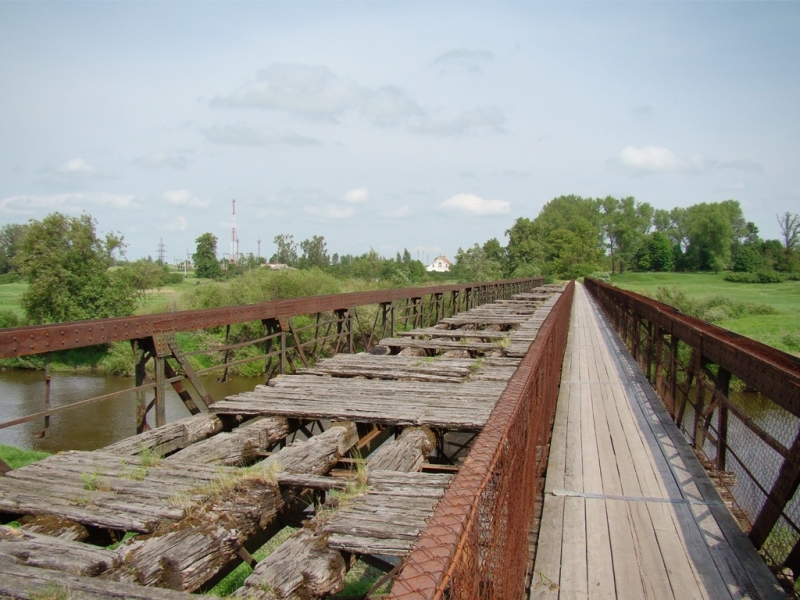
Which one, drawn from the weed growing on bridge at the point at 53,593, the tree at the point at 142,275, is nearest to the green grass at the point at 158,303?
the tree at the point at 142,275

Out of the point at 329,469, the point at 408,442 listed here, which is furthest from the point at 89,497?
the point at 408,442

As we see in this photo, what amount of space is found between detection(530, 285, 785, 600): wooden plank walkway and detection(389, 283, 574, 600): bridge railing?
1.54ft

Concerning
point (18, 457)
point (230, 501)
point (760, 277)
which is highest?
point (760, 277)

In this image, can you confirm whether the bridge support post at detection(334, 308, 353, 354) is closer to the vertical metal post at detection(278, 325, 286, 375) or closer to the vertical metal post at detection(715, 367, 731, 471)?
the vertical metal post at detection(278, 325, 286, 375)

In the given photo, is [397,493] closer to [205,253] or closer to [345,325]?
[345,325]

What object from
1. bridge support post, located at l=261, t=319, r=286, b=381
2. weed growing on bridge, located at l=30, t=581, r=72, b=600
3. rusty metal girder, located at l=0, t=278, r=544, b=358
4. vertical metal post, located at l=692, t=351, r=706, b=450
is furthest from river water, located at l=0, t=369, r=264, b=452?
weed growing on bridge, located at l=30, t=581, r=72, b=600

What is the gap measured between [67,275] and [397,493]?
35.7 metres

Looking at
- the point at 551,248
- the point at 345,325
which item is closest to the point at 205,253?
the point at 551,248

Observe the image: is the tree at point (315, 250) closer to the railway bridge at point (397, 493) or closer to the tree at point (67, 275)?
the tree at point (67, 275)

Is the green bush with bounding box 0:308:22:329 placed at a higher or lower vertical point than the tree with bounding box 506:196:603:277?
lower

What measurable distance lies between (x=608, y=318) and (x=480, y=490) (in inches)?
815

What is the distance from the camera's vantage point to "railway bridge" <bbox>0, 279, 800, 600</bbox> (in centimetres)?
216

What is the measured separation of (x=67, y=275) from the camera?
3350 cm

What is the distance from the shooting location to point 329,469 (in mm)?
3936
